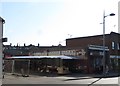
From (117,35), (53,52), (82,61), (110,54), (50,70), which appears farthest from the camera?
(117,35)

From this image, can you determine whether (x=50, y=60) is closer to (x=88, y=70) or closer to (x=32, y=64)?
(x=32, y=64)

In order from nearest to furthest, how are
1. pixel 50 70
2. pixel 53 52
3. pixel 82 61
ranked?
pixel 50 70, pixel 82 61, pixel 53 52

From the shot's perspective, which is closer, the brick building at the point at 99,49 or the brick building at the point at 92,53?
the brick building at the point at 92,53

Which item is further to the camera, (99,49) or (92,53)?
(99,49)

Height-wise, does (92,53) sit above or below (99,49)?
A: below

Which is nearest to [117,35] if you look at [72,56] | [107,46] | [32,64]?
[107,46]

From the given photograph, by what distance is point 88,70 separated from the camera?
4338 centimetres

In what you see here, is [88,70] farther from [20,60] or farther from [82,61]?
[20,60]

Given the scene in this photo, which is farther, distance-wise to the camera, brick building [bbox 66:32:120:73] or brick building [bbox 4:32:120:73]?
brick building [bbox 66:32:120:73]

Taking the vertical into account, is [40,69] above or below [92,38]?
below

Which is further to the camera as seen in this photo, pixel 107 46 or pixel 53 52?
pixel 107 46

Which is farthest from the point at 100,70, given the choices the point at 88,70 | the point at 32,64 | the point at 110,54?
the point at 32,64

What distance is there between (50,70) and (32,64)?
443 centimetres

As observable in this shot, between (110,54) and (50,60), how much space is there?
14.3 metres
